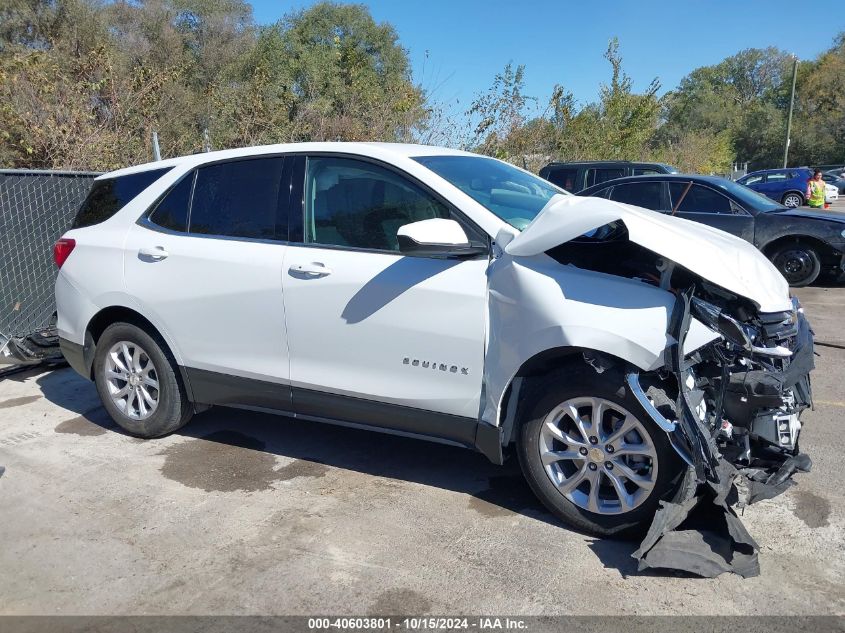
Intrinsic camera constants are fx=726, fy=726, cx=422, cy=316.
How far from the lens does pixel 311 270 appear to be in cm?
408

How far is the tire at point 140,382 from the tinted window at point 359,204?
145cm

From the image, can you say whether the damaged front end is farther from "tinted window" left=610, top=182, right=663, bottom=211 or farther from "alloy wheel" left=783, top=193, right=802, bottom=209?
"alloy wheel" left=783, top=193, right=802, bottom=209

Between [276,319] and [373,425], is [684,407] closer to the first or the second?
[373,425]

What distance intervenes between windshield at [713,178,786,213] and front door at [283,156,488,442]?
743cm

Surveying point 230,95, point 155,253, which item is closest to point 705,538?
point 155,253

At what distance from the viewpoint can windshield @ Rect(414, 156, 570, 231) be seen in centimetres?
399

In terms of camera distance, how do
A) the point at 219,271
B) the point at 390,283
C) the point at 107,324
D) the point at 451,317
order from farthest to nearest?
the point at 107,324, the point at 219,271, the point at 390,283, the point at 451,317

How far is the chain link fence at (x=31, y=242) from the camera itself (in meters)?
6.93

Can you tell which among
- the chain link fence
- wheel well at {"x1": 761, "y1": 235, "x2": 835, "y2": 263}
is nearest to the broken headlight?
the chain link fence

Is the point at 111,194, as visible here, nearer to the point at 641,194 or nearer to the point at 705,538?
the point at 705,538

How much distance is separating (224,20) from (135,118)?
2118 centimetres

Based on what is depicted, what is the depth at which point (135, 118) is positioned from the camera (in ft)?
39.9

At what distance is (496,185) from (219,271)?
1755 millimetres

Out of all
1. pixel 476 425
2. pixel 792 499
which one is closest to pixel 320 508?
pixel 476 425
